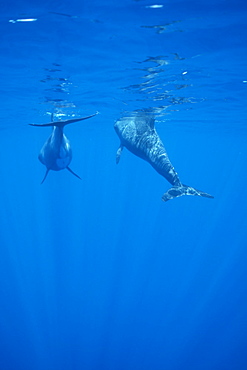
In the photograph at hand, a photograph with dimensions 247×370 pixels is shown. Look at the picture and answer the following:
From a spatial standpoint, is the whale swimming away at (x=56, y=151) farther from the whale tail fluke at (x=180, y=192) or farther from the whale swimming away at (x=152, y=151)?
the whale tail fluke at (x=180, y=192)

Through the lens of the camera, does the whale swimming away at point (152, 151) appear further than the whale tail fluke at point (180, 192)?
Yes

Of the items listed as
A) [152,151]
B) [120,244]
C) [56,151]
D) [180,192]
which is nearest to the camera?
[56,151]

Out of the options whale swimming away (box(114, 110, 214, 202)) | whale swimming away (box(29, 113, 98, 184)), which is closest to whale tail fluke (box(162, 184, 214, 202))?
whale swimming away (box(114, 110, 214, 202))

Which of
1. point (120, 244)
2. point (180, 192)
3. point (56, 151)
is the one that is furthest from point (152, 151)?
point (120, 244)

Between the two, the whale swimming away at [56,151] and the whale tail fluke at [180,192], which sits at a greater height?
the whale swimming away at [56,151]

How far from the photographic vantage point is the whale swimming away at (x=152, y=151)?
11537 mm

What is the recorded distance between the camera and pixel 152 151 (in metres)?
12.3

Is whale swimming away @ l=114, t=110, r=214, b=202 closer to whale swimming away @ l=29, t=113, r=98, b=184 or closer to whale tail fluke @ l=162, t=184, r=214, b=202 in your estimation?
whale tail fluke @ l=162, t=184, r=214, b=202

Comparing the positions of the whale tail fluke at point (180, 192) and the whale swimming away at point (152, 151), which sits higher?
the whale swimming away at point (152, 151)

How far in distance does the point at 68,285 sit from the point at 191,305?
30.6ft

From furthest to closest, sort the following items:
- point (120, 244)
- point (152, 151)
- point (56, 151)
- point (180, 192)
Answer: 1. point (120, 244)
2. point (152, 151)
3. point (180, 192)
4. point (56, 151)

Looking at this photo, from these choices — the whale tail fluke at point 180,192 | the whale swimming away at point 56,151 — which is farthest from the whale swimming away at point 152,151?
the whale swimming away at point 56,151

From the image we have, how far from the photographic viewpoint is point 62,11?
7332 mm

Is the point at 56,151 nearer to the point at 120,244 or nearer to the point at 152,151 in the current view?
the point at 152,151
